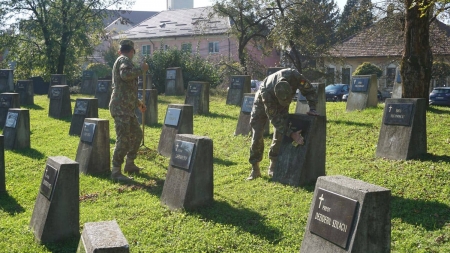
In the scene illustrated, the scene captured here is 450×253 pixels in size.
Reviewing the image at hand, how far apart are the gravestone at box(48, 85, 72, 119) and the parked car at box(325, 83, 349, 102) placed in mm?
21637

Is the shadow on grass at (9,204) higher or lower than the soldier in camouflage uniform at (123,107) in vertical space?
lower

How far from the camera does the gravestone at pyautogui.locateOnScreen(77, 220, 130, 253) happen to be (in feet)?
13.4

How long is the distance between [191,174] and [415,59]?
329 inches

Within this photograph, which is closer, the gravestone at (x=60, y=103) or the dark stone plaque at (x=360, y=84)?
the dark stone plaque at (x=360, y=84)

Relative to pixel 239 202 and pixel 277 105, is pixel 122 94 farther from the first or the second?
pixel 239 202

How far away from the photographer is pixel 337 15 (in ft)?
193

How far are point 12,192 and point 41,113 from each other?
10.4 metres

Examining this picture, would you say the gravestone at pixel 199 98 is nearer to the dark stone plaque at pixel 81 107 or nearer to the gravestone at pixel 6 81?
the dark stone plaque at pixel 81 107

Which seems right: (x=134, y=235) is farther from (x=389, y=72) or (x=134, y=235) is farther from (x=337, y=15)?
(x=337, y=15)

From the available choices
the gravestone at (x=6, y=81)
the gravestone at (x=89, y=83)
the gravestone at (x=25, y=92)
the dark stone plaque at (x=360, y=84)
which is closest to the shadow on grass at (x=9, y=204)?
the dark stone plaque at (x=360, y=84)

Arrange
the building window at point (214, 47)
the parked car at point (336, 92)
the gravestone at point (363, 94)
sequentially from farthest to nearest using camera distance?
the building window at point (214, 47)
the parked car at point (336, 92)
the gravestone at point (363, 94)

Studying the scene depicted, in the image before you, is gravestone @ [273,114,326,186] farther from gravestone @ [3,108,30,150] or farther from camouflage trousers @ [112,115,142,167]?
gravestone @ [3,108,30,150]

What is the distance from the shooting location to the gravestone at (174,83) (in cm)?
2461

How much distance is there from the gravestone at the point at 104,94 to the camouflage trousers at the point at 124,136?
10.8 metres
